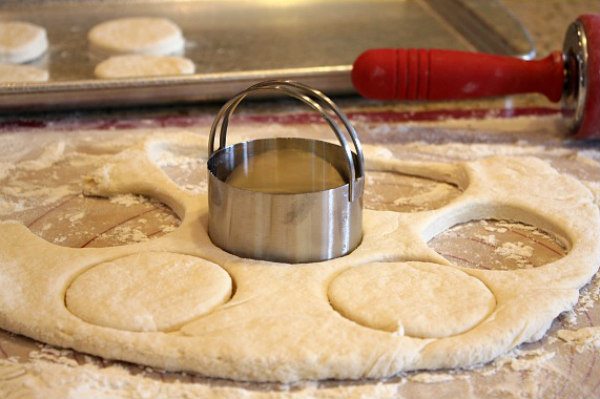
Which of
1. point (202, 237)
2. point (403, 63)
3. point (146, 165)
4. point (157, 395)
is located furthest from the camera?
point (403, 63)

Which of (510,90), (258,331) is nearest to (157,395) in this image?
(258,331)

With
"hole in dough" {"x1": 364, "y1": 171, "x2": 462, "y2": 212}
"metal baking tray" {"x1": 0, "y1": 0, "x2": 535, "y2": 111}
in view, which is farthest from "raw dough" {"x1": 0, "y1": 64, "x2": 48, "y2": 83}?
"hole in dough" {"x1": 364, "y1": 171, "x2": 462, "y2": 212}

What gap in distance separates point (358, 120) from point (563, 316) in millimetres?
905

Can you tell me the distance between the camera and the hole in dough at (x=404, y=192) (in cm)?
161

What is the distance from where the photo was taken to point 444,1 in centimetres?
257

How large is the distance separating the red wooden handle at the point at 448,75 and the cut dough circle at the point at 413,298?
0.66 metres

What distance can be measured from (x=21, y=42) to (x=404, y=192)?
3.81 feet

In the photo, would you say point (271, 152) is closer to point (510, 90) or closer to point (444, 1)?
point (510, 90)

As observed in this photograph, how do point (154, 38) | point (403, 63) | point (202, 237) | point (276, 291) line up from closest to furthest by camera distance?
point (276, 291), point (202, 237), point (403, 63), point (154, 38)

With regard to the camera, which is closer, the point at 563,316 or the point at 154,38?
the point at 563,316

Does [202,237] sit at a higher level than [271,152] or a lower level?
lower

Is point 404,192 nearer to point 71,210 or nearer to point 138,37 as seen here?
point 71,210

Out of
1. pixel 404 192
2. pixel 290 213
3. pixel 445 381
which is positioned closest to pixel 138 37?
pixel 404 192

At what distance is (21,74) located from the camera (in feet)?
6.71
